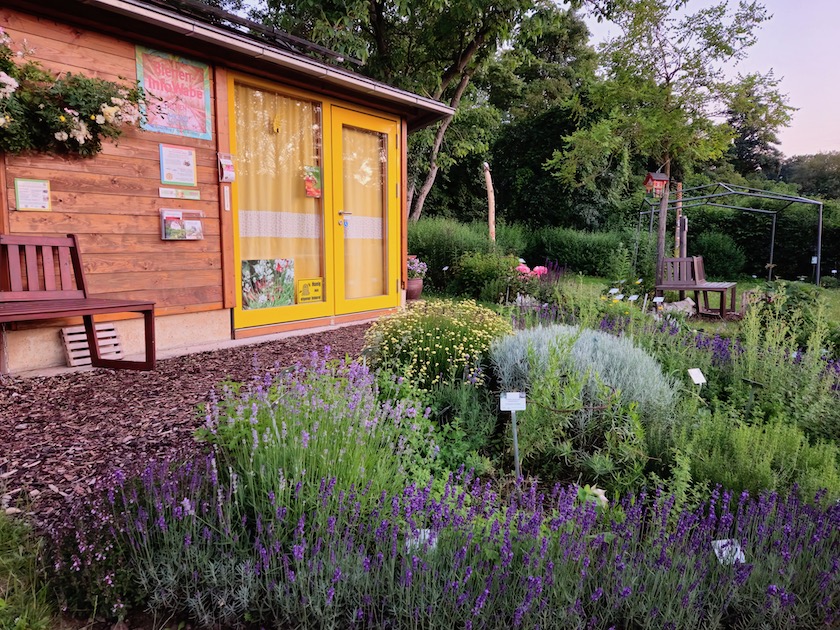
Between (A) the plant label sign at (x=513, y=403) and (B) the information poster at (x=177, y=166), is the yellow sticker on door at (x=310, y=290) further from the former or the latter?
(A) the plant label sign at (x=513, y=403)

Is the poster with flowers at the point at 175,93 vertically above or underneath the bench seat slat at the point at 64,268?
above

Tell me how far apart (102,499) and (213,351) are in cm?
303

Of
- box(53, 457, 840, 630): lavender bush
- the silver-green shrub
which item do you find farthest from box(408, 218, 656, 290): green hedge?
box(53, 457, 840, 630): lavender bush

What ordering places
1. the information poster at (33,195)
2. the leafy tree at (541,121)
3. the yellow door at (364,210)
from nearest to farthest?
the information poster at (33,195) < the yellow door at (364,210) < the leafy tree at (541,121)

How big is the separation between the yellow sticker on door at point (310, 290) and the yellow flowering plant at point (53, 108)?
227 centimetres

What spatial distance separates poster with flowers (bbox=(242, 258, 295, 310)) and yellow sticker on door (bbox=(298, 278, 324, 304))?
0.32 ft

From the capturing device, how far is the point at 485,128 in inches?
600

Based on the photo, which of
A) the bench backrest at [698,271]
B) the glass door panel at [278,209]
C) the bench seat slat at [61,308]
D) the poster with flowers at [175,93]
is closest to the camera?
the bench seat slat at [61,308]

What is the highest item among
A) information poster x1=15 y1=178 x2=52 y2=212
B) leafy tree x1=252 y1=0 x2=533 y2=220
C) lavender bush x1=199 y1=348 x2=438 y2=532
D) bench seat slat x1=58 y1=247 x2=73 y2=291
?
leafy tree x1=252 y1=0 x2=533 y2=220

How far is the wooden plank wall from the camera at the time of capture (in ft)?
13.2

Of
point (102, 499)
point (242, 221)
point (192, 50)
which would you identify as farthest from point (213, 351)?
point (102, 499)

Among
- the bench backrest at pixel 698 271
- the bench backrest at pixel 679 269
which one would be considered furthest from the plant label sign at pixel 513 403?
the bench backrest at pixel 698 271

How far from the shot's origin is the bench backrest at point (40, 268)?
381cm

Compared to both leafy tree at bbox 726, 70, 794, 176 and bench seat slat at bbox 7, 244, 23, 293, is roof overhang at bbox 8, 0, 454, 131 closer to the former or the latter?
bench seat slat at bbox 7, 244, 23, 293
